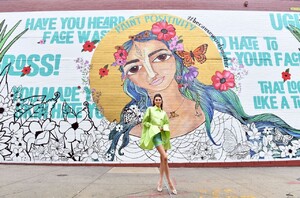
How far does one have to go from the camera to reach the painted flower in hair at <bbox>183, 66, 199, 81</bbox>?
28.5 feet

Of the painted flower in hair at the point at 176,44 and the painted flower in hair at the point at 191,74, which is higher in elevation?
the painted flower in hair at the point at 176,44

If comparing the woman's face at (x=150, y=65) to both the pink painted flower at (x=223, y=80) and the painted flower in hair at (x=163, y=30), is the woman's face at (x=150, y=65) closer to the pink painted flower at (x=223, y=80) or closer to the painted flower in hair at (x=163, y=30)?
the painted flower in hair at (x=163, y=30)

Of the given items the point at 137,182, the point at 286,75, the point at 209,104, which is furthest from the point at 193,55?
the point at 137,182

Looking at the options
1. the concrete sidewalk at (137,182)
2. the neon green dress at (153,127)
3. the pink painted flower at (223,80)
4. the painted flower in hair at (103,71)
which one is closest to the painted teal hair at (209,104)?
the pink painted flower at (223,80)

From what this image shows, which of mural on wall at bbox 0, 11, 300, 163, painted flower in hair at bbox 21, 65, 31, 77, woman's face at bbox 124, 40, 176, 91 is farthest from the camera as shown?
painted flower in hair at bbox 21, 65, 31, 77

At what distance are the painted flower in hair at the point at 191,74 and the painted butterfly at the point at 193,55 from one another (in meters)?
0.16

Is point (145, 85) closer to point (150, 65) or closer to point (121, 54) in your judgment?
point (150, 65)

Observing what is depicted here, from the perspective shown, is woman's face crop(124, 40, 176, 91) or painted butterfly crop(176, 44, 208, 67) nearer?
woman's face crop(124, 40, 176, 91)

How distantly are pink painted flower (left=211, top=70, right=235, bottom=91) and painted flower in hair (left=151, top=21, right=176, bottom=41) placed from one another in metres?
1.96

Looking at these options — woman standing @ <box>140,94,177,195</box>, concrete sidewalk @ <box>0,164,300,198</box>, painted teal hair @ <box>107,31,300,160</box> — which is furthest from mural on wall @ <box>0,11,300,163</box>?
woman standing @ <box>140,94,177,195</box>

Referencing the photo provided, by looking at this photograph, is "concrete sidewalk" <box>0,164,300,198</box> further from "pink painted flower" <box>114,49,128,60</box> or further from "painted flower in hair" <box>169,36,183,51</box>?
A: "painted flower in hair" <box>169,36,183,51</box>

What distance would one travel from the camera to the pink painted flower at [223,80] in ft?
28.3

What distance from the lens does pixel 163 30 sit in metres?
9.14

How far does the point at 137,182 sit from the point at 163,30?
524cm
